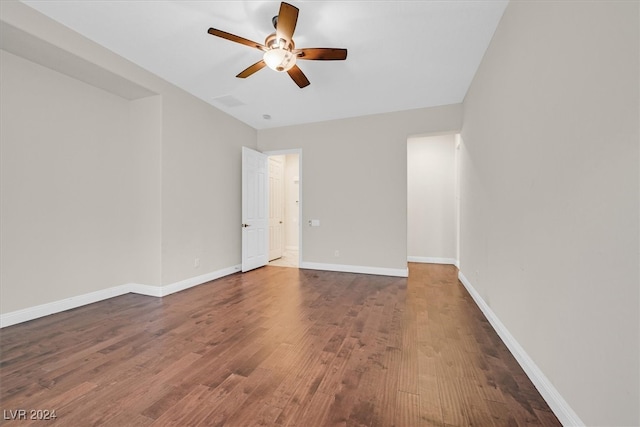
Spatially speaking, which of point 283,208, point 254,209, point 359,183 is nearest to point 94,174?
point 254,209

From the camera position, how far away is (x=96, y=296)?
335 centimetres

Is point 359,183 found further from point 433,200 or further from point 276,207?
point 276,207

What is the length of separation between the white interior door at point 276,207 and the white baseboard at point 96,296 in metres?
2.07

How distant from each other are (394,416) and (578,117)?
6.32ft

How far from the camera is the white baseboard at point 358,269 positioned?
4641 mm

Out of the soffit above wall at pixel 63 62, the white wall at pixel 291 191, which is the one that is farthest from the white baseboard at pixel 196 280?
the soffit above wall at pixel 63 62

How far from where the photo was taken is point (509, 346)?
2.15m

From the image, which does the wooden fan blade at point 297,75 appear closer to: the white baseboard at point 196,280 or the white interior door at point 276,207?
the white baseboard at point 196,280

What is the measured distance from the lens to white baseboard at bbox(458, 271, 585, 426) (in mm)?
1361

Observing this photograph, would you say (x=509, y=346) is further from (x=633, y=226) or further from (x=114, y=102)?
(x=114, y=102)

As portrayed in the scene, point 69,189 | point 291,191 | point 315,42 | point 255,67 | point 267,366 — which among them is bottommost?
point 267,366

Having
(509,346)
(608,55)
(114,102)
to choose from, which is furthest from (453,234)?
(114,102)

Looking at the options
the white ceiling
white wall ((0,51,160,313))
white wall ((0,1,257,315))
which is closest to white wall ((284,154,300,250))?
white wall ((0,1,257,315))

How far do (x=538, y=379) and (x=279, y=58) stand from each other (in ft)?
10.7
